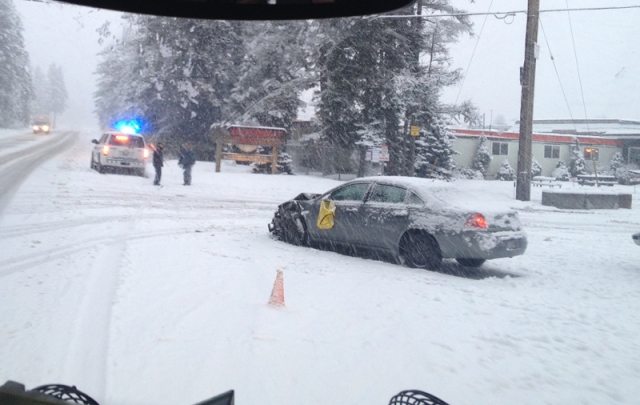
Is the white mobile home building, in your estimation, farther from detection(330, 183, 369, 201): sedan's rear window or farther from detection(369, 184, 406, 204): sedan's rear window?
detection(369, 184, 406, 204): sedan's rear window

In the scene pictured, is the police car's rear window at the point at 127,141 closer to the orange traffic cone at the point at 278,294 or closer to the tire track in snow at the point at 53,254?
the tire track in snow at the point at 53,254

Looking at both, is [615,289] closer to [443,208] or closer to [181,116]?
[443,208]

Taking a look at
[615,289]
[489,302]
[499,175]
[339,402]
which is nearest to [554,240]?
[615,289]

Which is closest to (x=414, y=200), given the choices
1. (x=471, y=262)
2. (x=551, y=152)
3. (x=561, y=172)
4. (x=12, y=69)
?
(x=471, y=262)

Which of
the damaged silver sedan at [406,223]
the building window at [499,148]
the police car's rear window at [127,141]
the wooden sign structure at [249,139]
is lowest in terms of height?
the damaged silver sedan at [406,223]

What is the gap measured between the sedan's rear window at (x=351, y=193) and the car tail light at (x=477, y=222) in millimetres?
2168

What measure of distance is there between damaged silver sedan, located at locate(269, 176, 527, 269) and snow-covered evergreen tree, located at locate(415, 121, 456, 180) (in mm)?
24716

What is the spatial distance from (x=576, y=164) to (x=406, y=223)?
38399mm

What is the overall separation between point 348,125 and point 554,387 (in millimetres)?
25931

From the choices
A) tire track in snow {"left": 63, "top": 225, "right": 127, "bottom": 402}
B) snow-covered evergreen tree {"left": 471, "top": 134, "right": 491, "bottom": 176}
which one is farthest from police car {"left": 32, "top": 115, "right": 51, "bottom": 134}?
tire track in snow {"left": 63, "top": 225, "right": 127, "bottom": 402}

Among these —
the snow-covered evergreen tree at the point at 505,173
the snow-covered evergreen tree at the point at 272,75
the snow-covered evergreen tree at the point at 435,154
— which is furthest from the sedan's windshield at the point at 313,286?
the snow-covered evergreen tree at the point at 505,173

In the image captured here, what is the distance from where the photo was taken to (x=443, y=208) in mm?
8680

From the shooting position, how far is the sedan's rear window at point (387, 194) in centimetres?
935

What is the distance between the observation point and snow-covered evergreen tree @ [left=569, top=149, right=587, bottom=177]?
138 feet
